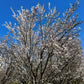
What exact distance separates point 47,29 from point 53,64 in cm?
141

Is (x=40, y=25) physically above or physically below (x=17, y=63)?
above

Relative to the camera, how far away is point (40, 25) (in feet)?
15.7

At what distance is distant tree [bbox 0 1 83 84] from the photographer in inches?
163

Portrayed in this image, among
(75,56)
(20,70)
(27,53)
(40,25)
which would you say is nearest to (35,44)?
(27,53)

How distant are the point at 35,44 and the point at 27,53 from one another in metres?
0.55

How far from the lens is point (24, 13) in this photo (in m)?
4.78

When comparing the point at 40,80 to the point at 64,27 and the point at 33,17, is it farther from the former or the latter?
the point at 33,17

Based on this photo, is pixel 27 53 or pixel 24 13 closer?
pixel 27 53

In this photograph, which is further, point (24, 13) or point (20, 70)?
point (24, 13)

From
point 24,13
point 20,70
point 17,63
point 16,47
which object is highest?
point 24,13

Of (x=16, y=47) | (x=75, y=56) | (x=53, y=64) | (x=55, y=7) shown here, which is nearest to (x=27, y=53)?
(x=16, y=47)

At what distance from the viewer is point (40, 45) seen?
4395 millimetres

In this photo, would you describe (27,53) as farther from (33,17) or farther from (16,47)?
(33,17)

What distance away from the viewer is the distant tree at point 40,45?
163 inches
